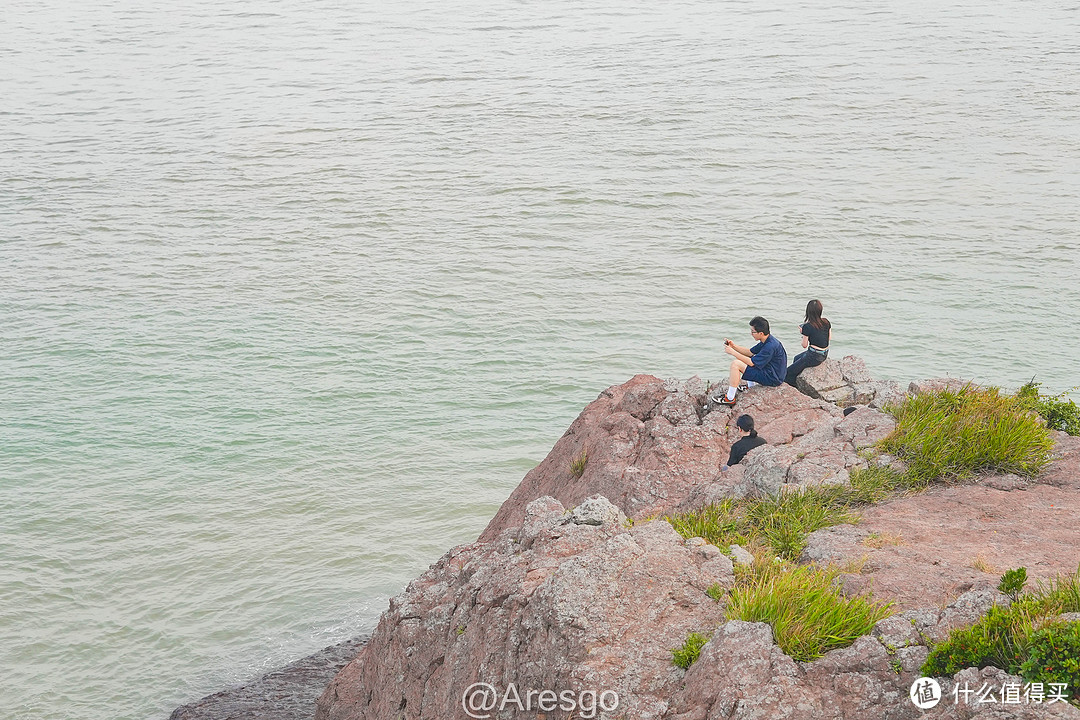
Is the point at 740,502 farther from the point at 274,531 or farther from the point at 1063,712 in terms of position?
the point at 274,531

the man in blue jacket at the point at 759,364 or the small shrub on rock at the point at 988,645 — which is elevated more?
the man in blue jacket at the point at 759,364

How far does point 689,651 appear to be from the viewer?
773cm

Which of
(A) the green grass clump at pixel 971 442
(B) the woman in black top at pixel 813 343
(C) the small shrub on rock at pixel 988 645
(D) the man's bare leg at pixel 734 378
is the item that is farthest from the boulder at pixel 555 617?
(B) the woman in black top at pixel 813 343

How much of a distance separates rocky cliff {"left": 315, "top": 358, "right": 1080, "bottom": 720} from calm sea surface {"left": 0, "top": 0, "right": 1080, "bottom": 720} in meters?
5.98

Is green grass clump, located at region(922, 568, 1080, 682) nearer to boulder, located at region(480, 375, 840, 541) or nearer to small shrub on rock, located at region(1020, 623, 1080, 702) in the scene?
small shrub on rock, located at region(1020, 623, 1080, 702)

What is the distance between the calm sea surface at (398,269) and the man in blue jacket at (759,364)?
7.22 meters

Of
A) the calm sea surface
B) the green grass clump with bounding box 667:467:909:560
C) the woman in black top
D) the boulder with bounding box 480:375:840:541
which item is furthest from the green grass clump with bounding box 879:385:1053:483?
the calm sea surface

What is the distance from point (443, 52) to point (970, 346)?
40.3m

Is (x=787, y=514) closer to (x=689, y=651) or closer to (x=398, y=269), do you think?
(x=689, y=651)

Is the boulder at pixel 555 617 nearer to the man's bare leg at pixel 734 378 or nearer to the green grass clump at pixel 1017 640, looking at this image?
the green grass clump at pixel 1017 640

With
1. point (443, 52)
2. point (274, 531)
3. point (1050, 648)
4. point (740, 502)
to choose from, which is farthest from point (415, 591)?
point (443, 52)

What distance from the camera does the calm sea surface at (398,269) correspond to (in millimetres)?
17797

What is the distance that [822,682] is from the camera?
7.17m

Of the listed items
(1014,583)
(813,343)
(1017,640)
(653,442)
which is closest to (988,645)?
(1017,640)
